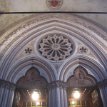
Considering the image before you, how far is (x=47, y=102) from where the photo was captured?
8656mm

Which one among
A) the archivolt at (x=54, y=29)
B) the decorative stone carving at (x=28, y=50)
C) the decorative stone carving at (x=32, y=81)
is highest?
the archivolt at (x=54, y=29)

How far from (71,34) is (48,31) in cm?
118

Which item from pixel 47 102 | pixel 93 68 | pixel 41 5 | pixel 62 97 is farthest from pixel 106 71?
pixel 41 5

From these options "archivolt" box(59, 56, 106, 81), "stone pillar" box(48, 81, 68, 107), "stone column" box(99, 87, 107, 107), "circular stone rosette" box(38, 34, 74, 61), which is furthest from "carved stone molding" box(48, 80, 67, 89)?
"stone column" box(99, 87, 107, 107)

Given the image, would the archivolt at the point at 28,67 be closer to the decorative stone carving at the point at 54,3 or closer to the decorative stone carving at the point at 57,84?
the decorative stone carving at the point at 57,84

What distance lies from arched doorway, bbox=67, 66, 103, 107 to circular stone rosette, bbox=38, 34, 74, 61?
39.5 inches

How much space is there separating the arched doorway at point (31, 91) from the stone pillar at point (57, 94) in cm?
42

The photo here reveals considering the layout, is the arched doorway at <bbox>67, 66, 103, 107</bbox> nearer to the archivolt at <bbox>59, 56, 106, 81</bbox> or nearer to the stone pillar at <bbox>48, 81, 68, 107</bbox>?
the archivolt at <bbox>59, 56, 106, 81</bbox>

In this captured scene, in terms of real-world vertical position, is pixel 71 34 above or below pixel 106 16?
below

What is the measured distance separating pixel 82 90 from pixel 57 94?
1343mm

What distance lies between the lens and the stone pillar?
27.3ft

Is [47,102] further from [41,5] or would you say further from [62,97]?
[41,5]

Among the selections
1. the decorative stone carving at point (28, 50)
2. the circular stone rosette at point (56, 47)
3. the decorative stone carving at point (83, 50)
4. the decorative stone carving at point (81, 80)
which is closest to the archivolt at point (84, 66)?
the decorative stone carving at point (81, 80)

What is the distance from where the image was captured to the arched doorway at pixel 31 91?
8.76 m
